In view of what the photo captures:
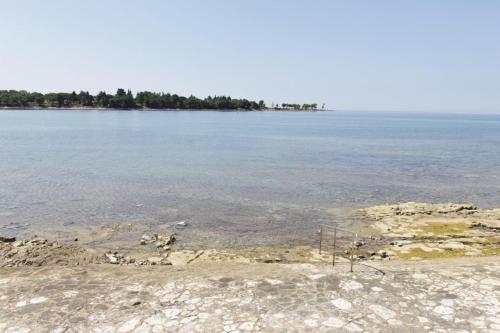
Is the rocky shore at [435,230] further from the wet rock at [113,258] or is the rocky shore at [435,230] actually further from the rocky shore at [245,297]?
the wet rock at [113,258]

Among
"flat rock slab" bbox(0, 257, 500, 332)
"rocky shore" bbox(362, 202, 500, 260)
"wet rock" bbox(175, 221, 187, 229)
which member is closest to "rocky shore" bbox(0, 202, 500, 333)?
"flat rock slab" bbox(0, 257, 500, 332)

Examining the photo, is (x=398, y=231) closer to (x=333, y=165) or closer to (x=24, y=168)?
(x=333, y=165)

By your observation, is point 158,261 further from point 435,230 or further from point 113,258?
point 435,230

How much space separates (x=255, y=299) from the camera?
26.7 feet

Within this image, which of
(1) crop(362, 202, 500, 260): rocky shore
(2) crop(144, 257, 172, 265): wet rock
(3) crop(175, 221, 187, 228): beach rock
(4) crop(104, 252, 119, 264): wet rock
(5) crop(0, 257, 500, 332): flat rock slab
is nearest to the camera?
(5) crop(0, 257, 500, 332): flat rock slab

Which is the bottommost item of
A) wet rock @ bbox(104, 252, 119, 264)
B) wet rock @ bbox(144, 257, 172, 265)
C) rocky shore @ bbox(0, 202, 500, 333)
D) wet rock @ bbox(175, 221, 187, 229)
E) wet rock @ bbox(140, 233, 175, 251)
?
wet rock @ bbox(175, 221, 187, 229)

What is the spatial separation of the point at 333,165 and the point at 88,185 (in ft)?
82.7

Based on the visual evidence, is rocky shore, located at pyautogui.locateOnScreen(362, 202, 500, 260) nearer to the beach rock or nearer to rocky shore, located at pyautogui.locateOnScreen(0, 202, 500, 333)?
rocky shore, located at pyautogui.locateOnScreen(0, 202, 500, 333)

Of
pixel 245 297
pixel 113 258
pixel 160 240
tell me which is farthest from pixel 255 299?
pixel 160 240

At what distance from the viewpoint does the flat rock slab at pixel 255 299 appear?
23.3ft

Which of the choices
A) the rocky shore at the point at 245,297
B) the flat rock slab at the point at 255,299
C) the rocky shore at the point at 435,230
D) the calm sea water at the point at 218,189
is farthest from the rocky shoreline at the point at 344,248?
the flat rock slab at the point at 255,299

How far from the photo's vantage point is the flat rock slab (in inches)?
280

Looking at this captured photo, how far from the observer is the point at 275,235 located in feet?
58.3

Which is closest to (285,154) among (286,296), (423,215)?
(423,215)
